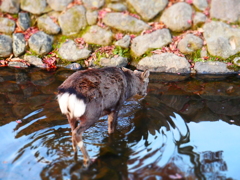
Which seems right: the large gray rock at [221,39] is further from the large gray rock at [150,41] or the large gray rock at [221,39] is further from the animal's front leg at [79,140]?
the animal's front leg at [79,140]

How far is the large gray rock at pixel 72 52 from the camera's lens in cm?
1010

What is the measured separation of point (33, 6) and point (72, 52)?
3074 mm

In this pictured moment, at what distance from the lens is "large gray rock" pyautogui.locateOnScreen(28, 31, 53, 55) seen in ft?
33.6

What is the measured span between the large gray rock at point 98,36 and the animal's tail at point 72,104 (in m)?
6.07

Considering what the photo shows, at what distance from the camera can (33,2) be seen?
A: 1136 cm

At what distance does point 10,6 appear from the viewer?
439 inches

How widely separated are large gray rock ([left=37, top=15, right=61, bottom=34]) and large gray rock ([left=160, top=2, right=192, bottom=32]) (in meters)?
4.45

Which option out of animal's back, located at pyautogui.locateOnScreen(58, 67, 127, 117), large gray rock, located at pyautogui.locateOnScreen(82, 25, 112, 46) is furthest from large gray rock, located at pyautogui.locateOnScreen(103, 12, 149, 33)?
animal's back, located at pyautogui.locateOnScreen(58, 67, 127, 117)

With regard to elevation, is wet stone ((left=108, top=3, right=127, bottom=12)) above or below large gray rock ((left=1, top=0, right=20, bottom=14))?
below

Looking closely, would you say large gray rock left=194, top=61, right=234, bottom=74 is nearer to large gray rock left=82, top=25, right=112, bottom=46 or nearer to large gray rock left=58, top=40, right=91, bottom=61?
large gray rock left=82, top=25, right=112, bottom=46

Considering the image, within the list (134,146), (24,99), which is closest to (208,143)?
(134,146)

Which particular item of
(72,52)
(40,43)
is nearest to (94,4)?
(72,52)

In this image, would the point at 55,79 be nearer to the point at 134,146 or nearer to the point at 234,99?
the point at 134,146

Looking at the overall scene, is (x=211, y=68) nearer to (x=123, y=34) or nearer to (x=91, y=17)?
(x=123, y=34)
